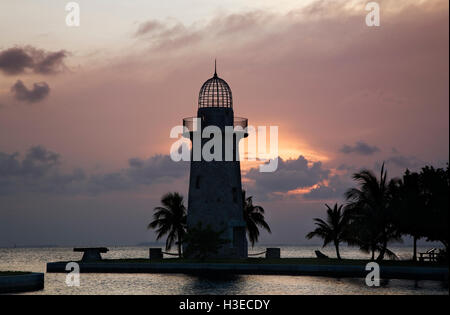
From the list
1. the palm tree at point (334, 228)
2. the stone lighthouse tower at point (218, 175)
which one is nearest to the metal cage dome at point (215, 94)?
the stone lighthouse tower at point (218, 175)

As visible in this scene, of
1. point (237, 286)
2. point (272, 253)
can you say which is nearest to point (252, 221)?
point (272, 253)

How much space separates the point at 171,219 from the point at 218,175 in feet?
23.0

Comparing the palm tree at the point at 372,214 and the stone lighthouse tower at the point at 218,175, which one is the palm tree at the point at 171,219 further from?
the palm tree at the point at 372,214

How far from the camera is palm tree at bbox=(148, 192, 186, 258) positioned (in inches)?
2359

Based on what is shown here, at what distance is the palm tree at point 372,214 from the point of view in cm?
5056

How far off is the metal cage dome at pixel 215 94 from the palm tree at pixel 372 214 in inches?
466

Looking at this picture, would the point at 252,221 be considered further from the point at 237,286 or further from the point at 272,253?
the point at 237,286

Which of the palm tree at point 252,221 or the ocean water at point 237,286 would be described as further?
the palm tree at point 252,221

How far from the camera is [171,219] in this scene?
59.9m

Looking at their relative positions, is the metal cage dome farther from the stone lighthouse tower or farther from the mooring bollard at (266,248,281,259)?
the mooring bollard at (266,248,281,259)

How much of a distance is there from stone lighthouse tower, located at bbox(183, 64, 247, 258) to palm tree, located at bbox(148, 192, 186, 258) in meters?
4.03
